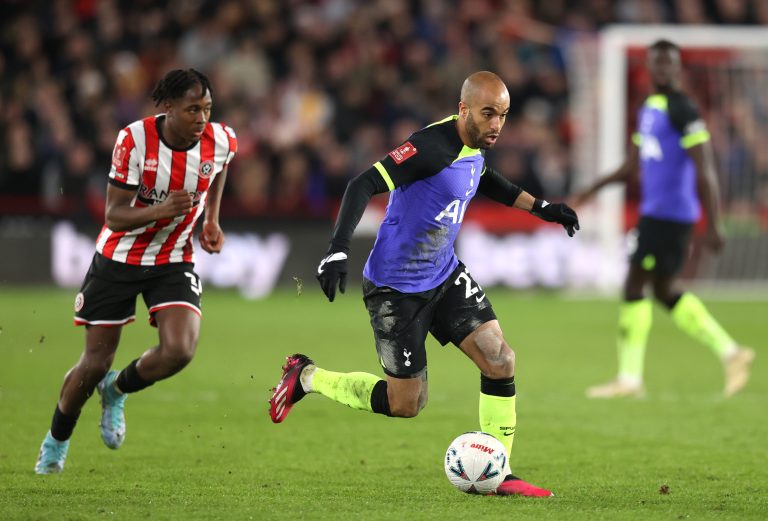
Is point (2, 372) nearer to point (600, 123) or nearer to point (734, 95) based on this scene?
point (600, 123)

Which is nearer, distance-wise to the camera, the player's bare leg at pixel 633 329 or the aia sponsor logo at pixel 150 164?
the aia sponsor logo at pixel 150 164

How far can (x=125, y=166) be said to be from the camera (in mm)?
6422

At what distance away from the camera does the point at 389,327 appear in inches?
249

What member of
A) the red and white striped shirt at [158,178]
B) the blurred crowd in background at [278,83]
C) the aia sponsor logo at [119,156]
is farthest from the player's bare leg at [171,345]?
the blurred crowd in background at [278,83]

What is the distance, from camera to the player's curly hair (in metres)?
6.38

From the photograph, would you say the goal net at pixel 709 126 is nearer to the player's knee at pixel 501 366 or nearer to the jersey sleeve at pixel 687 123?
the jersey sleeve at pixel 687 123

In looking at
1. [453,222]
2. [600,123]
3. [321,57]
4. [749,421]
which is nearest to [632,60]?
[600,123]

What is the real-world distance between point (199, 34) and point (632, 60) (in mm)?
6253

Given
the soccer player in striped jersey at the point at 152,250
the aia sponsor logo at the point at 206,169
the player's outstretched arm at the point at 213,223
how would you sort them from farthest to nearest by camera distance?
the player's outstretched arm at the point at 213,223 → the aia sponsor logo at the point at 206,169 → the soccer player in striped jersey at the point at 152,250

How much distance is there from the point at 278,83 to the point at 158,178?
12.6 meters

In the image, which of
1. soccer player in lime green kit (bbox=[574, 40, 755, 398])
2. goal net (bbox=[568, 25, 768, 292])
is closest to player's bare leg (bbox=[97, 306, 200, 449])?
soccer player in lime green kit (bbox=[574, 40, 755, 398])

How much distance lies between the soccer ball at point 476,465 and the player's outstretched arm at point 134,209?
1.74 metres

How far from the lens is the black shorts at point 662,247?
9.80 meters

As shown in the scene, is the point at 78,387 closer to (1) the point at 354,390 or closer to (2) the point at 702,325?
(1) the point at 354,390
